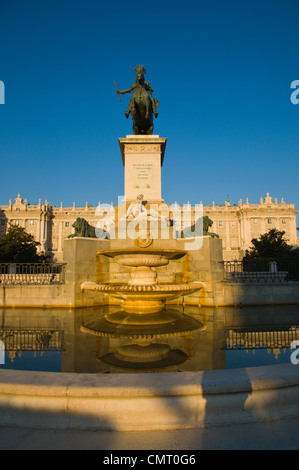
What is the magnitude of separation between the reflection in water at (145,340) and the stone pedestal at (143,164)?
19.7 ft

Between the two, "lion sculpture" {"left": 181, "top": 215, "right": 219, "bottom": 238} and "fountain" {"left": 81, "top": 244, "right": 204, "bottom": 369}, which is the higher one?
"lion sculpture" {"left": 181, "top": 215, "right": 219, "bottom": 238}

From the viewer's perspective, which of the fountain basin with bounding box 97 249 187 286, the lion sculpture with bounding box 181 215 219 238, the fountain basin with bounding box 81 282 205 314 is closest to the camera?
the fountain basin with bounding box 81 282 205 314

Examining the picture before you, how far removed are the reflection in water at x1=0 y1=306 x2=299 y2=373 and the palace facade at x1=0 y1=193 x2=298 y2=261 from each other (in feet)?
259

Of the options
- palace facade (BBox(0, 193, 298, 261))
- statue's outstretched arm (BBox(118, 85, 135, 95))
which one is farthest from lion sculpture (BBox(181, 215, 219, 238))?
palace facade (BBox(0, 193, 298, 261))

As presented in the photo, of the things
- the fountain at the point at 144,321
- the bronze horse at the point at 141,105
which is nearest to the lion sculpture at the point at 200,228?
the fountain at the point at 144,321

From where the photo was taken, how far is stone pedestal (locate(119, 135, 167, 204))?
12.1 meters

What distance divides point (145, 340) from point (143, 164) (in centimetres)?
891

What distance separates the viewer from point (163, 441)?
2.05 m

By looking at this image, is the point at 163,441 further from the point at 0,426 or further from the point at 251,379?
the point at 0,426

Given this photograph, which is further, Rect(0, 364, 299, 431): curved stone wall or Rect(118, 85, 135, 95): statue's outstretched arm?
Rect(118, 85, 135, 95): statue's outstretched arm

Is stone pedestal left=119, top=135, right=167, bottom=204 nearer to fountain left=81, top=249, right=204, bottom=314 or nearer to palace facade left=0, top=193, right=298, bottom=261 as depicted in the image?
fountain left=81, top=249, right=204, bottom=314

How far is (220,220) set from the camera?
92688 millimetres

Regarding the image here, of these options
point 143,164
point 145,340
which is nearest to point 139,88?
point 143,164

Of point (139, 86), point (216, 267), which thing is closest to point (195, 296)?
point (216, 267)
